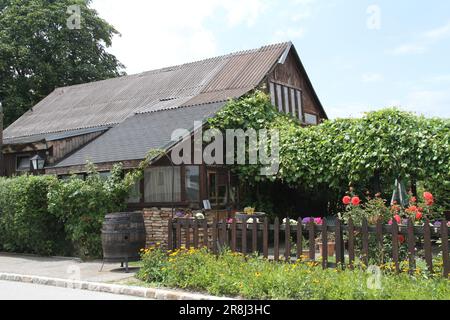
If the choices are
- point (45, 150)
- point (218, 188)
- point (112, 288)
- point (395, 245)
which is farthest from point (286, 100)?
point (112, 288)

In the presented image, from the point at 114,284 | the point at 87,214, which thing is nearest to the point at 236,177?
the point at 87,214

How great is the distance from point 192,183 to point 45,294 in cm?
635

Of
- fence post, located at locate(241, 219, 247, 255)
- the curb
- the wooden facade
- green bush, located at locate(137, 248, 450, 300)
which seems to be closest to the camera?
green bush, located at locate(137, 248, 450, 300)

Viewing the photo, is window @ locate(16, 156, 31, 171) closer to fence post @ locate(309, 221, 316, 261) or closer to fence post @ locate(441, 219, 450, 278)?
fence post @ locate(309, 221, 316, 261)

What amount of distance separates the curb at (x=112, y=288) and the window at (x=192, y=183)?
499 cm

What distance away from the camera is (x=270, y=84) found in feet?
65.9

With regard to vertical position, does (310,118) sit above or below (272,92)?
below

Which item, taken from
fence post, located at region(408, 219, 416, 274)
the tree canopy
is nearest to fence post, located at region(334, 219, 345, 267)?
fence post, located at region(408, 219, 416, 274)

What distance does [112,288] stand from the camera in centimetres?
880

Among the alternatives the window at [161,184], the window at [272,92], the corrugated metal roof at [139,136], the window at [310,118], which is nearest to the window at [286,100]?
the window at [272,92]

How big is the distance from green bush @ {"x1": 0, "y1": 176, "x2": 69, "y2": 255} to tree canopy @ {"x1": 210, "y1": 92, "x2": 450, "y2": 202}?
5357mm

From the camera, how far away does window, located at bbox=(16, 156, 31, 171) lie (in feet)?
62.8

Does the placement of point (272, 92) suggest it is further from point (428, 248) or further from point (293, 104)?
point (428, 248)
